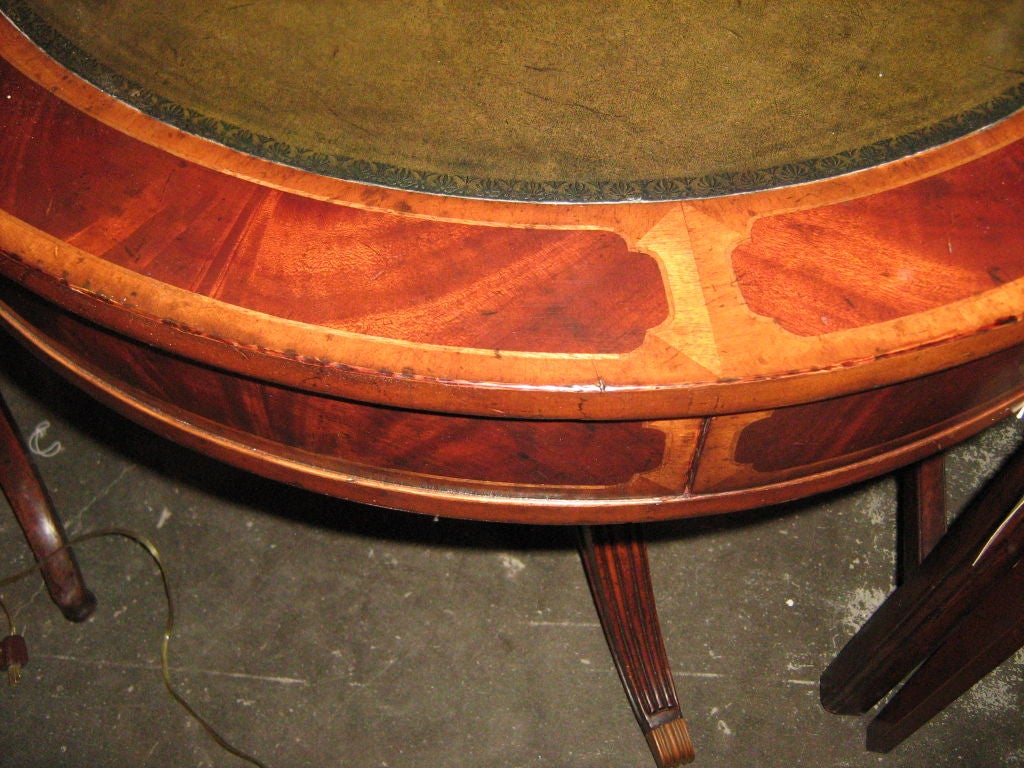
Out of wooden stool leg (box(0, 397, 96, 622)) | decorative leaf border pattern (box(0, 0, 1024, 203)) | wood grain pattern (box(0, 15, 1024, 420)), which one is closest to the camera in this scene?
wood grain pattern (box(0, 15, 1024, 420))

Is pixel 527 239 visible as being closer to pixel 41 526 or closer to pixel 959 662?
pixel 959 662

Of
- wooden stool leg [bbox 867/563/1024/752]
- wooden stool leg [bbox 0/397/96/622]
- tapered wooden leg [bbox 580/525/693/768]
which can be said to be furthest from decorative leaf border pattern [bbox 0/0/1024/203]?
wooden stool leg [bbox 0/397/96/622]

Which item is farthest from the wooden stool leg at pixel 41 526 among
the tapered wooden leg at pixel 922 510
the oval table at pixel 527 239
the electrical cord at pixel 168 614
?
the tapered wooden leg at pixel 922 510

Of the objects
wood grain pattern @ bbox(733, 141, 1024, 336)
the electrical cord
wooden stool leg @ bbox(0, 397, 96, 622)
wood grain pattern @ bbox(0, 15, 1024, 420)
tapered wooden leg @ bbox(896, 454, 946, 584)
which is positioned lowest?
the electrical cord

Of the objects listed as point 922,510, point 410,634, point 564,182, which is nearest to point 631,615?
point 410,634

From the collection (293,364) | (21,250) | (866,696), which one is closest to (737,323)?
(293,364)

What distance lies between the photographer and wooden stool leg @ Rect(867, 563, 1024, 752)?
3.42 feet

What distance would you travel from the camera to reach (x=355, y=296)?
707mm

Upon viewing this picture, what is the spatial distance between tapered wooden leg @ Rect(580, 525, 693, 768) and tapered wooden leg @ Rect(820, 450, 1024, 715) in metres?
0.23

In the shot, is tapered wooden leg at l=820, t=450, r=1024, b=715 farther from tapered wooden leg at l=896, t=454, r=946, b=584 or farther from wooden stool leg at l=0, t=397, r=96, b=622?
wooden stool leg at l=0, t=397, r=96, b=622

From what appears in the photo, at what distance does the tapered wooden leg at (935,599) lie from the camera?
39.4 inches

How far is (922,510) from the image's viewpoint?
1.42 metres

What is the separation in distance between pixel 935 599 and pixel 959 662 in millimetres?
82

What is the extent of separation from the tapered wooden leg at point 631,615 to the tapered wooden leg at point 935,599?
0.23 m
